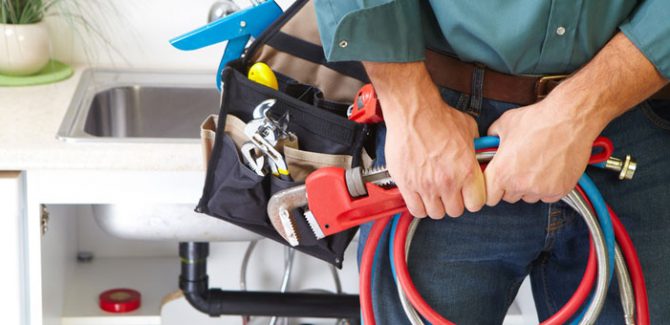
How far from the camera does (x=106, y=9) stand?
207 centimetres

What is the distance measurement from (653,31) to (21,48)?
1345mm

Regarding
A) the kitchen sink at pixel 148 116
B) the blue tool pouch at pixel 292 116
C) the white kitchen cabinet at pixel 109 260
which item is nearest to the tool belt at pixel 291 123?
the blue tool pouch at pixel 292 116

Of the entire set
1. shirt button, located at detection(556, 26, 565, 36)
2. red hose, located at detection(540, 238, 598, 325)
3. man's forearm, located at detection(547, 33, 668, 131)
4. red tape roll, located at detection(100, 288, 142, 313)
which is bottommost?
red hose, located at detection(540, 238, 598, 325)

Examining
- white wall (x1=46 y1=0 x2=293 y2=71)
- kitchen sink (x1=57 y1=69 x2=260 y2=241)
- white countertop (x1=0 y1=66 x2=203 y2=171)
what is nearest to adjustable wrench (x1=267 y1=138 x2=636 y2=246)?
white countertop (x1=0 y1=66 x2=203 y2=171)

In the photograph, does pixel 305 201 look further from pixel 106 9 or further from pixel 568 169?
pixel 106 9

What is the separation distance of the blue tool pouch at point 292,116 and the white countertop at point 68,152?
0.38 meters

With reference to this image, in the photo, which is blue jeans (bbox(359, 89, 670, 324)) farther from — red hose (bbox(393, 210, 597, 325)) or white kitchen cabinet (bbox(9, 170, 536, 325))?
white kitchen cabinet (bbox(9, 170, 536, 325))

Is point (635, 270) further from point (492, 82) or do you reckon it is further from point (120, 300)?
point (120, 300)

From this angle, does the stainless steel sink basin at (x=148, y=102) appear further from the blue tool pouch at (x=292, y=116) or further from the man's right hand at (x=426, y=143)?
the man's right hand at (x=426, y=143)

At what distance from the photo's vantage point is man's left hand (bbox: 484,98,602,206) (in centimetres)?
100

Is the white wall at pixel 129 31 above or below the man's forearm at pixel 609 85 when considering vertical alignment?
above

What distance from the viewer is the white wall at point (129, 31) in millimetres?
2074

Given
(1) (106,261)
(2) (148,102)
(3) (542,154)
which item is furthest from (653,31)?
(1) (106,261)

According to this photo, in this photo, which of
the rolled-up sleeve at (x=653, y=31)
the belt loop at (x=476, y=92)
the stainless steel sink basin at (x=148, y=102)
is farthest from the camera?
the stainless steel sink basin at (x=148, y=102)
